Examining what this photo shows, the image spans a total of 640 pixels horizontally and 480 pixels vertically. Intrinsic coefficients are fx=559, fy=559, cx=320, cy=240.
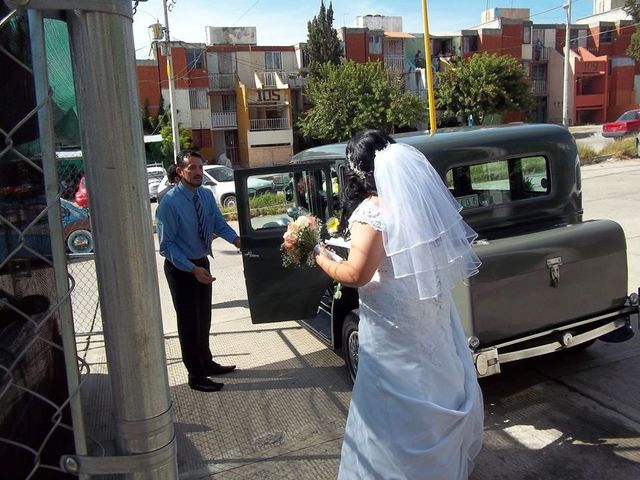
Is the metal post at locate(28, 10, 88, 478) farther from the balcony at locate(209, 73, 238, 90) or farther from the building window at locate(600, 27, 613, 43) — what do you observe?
the building window at locate(600, 27, 613, 43)

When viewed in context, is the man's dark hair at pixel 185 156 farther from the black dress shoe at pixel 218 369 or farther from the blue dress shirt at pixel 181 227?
the black dress shoe at pixel 218 369

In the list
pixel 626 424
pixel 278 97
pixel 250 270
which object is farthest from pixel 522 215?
pixel 278 97

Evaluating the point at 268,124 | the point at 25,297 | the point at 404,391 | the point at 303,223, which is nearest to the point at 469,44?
the point at 268,124

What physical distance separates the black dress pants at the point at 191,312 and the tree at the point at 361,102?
94.1 feet

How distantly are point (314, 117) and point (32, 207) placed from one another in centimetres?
3441

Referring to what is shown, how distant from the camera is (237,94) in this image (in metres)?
41.1

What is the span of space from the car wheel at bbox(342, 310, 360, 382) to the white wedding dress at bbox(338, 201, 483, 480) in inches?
56.1

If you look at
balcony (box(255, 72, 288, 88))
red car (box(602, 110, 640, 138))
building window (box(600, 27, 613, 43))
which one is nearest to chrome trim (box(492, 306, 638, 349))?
red car (box(602, 110, 640, 138))

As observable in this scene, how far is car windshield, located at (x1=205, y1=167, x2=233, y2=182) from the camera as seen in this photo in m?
18.0

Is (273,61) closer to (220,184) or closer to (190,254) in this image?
(220,184)

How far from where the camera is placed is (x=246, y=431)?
12.1 ft

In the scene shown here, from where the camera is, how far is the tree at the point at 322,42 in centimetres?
4038

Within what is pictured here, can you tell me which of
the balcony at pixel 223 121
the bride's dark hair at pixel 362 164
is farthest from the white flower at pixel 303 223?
the balcony at pixel 223 121

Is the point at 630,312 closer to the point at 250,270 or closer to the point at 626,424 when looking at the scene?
the point at 626,424
